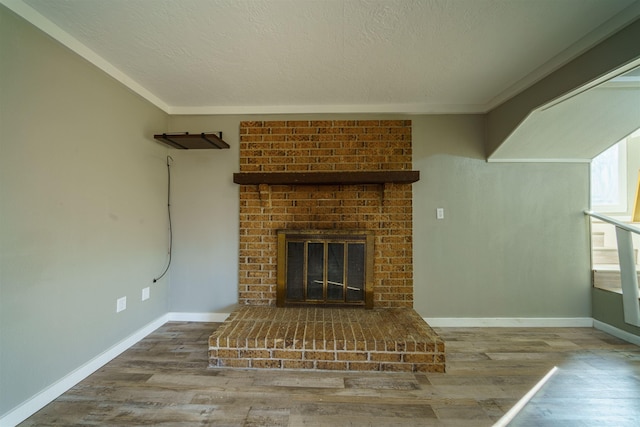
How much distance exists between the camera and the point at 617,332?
7.70 feet

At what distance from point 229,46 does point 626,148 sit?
4753 millimetres

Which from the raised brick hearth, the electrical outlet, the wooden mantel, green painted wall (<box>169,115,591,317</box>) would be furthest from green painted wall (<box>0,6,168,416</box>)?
the wooden mantel

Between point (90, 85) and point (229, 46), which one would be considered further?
point (90, 85)

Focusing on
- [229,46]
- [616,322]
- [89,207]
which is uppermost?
[229,46]

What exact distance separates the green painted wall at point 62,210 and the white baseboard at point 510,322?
2.91m

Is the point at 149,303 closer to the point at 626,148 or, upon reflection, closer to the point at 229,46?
the point at 229,46

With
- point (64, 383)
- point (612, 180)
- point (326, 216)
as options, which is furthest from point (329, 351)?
point (612, 180)

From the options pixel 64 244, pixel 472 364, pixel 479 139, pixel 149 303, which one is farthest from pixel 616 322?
pixel 64 244

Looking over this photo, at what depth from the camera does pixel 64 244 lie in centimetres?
164

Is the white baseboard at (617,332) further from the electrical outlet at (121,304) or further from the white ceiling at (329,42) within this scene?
the electrical outlet at (121,304)

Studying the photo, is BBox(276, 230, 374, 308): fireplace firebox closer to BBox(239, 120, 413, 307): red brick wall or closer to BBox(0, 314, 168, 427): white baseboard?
BBox(239, 120, 413, 307): red brick wall

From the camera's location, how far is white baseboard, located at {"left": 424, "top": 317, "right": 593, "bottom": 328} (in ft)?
8.39

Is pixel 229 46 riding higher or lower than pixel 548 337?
higher

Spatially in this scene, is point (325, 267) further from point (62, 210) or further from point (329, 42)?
point (62, 210)
